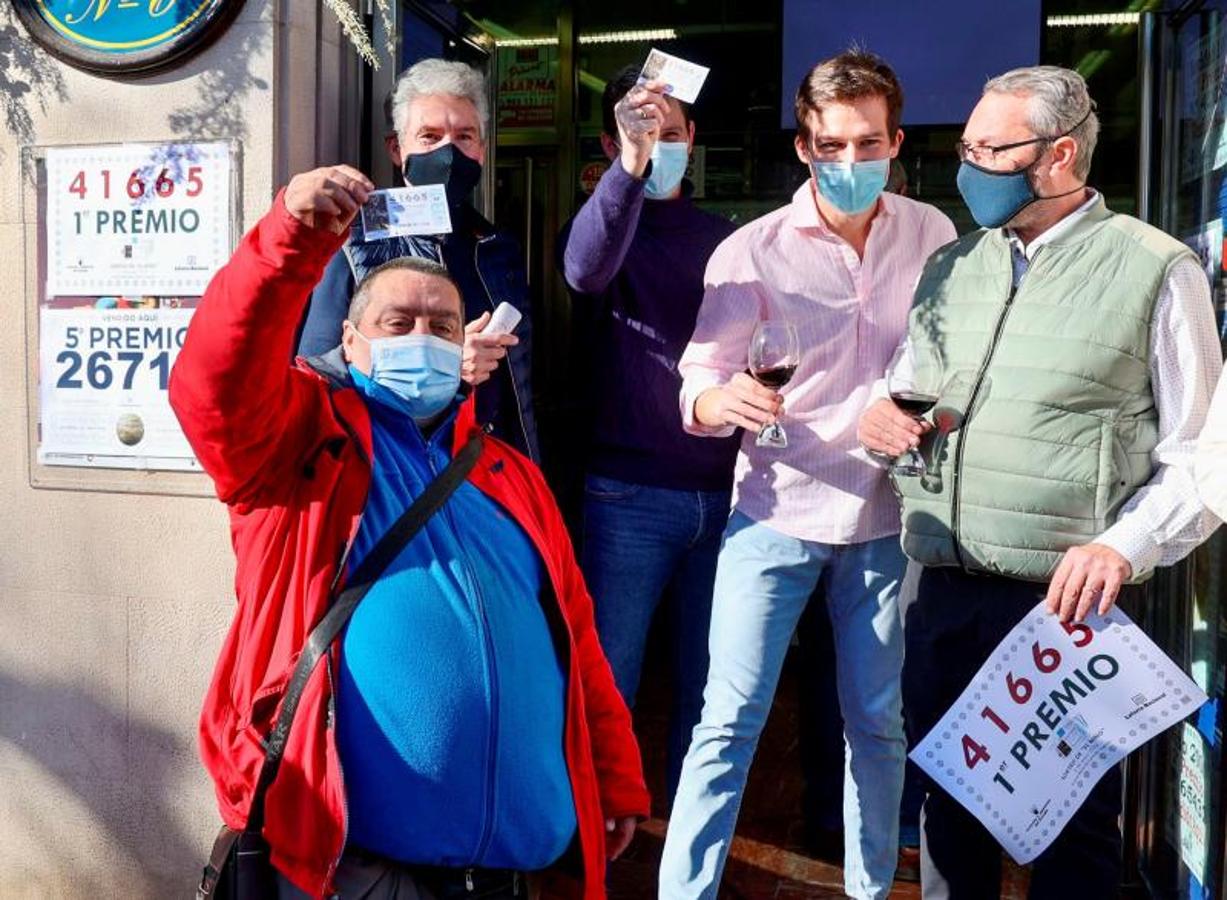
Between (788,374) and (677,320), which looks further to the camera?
(677,320)

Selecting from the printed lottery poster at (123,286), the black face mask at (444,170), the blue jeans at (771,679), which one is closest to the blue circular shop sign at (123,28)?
the printed lottery poster at (123,286)

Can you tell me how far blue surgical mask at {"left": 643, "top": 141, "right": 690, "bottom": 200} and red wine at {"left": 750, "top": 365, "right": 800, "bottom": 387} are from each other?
58 centimetres

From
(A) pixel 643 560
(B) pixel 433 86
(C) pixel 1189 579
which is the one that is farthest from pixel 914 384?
(B) pixel 433 86

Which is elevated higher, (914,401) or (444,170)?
(444,170)

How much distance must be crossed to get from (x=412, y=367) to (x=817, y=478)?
1.21m

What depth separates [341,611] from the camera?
1.92m

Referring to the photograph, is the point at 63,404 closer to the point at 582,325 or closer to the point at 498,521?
the point at 582,325

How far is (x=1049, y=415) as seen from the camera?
2.55 m

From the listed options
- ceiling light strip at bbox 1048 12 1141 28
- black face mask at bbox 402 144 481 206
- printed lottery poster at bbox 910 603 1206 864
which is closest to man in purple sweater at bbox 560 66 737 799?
black face mask at bbox 402 144 481 206

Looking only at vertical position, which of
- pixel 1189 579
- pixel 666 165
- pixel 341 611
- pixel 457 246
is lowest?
pixel 1189 579

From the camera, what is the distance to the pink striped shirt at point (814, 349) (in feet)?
9.57

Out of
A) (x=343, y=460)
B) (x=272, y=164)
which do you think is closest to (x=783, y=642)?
(x=343, y=460)

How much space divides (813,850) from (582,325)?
1.84m

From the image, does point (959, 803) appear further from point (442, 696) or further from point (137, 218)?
point (137, 218)
